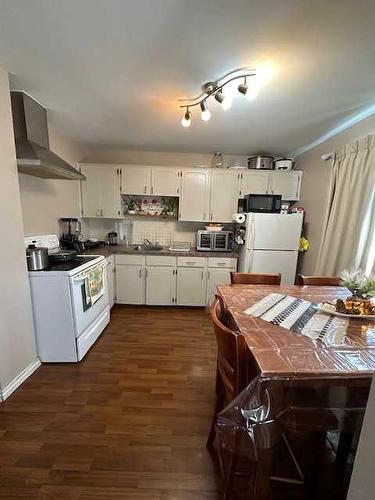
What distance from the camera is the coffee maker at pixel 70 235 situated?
9.79 ft

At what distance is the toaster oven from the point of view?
347 cm

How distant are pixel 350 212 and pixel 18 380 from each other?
3.35 m

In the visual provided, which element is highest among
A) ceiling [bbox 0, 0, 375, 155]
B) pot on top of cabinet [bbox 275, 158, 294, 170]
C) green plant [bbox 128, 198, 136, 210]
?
ceiling [bbox 0, 0, 375, 155]

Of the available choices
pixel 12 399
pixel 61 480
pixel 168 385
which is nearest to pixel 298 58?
pixel 168 385

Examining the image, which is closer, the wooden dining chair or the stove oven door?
the wooden dining chair

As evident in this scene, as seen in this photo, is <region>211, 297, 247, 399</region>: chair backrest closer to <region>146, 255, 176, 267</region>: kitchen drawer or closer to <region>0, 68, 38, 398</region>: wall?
<region>0, 68, 38, 398</region>: wall

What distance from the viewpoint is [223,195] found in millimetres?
3441

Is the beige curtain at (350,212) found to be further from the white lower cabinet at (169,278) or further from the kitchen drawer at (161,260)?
the kitchen drawer at (161,260)

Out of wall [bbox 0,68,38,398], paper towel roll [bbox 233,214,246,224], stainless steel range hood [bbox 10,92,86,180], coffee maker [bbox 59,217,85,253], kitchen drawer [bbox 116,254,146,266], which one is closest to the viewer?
wall [bbox 0,68,38,398]

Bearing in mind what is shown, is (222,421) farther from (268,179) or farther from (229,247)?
(268,179)

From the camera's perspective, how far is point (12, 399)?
1.75m

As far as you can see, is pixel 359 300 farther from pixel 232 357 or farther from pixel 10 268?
pixel 10 268

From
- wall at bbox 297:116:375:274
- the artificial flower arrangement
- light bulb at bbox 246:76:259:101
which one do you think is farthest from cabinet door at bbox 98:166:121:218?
the artificial flower arrangement

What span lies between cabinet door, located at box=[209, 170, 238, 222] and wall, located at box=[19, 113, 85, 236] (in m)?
2.01
